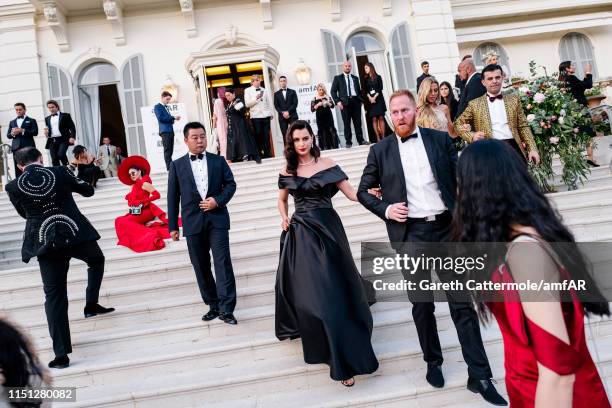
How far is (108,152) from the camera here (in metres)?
12.0

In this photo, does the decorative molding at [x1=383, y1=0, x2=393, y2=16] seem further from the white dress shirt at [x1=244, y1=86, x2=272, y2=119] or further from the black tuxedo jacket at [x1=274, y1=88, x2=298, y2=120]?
the white dress shirt at [x1=244, y1=86, x2=272, y2=119]

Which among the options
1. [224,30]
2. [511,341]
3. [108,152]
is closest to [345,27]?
[224,30]

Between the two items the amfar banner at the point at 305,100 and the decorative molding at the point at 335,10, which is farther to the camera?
the decorative molding at the point at 335,10

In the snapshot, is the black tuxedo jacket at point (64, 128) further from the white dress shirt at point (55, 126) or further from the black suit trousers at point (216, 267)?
the black suit trousers at point (216, 267)

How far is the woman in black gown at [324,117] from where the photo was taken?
943 centimetres

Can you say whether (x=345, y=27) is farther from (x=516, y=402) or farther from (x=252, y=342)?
(x=516, y=402)

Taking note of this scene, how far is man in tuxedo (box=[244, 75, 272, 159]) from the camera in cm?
912

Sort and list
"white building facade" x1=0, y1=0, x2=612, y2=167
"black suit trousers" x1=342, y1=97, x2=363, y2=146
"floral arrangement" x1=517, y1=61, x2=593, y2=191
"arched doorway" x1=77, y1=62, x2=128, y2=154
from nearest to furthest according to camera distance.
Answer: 1. "floral arrangement" x1=517, y1=61, x2=593, y2=191
2. "black suit trousers" x1=342, y1=97, x2=363, y2=146
3. "white building facade" x1=0, y1=0, x2=612, y2=167
4. "arched doorway" x1=77, y1=62, x2=128, y2=154

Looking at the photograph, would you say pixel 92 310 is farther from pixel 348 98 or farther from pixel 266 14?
pixel 266 14

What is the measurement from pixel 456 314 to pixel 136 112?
11.6m

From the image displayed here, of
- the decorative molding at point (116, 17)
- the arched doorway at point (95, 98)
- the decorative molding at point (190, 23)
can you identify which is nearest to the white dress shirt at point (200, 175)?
the decorative molding at point (190, 23)

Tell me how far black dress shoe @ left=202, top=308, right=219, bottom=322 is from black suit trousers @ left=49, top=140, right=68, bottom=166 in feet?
22.1

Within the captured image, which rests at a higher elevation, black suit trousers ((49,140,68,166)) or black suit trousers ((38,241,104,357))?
black suit trousers ((49,140,68,166))

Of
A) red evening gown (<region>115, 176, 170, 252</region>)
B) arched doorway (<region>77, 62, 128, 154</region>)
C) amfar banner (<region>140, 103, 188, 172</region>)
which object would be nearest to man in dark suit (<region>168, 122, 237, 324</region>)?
red evening gown (<region>115, 176, 170, 252</region>)
